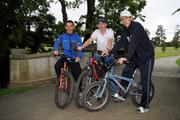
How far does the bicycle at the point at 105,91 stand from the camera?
6.91 m

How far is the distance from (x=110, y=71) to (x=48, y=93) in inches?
119

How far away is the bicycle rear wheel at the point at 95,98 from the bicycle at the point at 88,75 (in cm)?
24

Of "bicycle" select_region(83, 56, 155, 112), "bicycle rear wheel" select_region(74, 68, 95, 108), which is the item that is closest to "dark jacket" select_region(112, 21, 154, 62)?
"bicycle" select_region(83, 56, 155, 112)

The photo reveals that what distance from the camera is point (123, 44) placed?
7.38 meters

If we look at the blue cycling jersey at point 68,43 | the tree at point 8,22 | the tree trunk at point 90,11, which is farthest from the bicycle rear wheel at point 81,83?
the tree trunk at point 90,11

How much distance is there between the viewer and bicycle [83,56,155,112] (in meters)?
6.91

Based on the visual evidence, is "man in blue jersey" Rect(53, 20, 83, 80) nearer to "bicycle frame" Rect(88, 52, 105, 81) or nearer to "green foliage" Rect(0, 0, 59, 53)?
"bicycle frame" Rect(88, 52, 105, 81)

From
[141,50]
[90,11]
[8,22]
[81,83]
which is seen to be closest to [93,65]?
[81,83]

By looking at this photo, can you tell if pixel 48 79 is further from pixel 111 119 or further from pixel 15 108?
pixel 111 119

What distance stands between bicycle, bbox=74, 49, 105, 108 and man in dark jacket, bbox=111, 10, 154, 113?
808 mm

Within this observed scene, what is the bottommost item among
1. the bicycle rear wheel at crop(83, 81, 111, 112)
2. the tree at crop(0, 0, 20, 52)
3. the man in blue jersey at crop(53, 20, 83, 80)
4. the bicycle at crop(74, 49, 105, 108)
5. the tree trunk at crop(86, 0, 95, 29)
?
the bicycle rear wheel at crop(83, 81, 111, 112)

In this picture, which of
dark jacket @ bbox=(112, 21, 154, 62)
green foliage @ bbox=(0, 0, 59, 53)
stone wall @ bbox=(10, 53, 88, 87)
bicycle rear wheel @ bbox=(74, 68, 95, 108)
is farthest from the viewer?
green foliage @ bbox=(0, 0, 59, 53)

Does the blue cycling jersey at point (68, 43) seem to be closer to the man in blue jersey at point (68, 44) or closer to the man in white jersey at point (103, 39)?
the man in blue jersey at point (68, 44)

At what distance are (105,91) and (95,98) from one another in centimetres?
28
